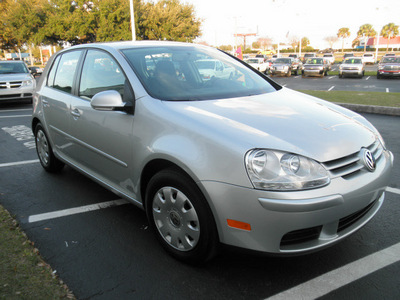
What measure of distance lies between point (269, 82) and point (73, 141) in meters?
2.19

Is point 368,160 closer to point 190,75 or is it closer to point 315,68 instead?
point 190,75

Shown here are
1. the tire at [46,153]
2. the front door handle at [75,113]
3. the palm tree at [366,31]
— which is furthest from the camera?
the palm tree at [366,31]

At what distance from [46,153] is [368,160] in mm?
3915

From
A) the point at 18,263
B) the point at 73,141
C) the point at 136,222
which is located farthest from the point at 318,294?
the point at 73,141

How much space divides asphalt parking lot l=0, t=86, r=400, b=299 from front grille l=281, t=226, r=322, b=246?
0.32 m

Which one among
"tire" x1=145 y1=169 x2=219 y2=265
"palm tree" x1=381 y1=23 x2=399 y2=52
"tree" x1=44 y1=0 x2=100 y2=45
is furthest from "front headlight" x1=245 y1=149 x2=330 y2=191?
"palm tree" x1=381 y1=23 x2=399 y2=52

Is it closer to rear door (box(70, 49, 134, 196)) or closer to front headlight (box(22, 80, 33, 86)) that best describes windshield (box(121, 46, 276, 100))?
rear door (box(70, 49, 134, 196))

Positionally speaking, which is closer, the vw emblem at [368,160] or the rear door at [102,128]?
the vw emblem at [368,160]

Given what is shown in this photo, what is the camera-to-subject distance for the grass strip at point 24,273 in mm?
2242

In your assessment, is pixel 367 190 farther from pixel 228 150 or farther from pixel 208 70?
pixel 208 70

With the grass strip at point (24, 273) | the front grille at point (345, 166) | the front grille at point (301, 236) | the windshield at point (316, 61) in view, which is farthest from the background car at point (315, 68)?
the grass strip at point (24, 273)

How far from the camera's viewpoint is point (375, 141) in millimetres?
2719

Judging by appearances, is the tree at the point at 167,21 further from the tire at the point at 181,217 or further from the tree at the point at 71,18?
the tire at the point at 181,217

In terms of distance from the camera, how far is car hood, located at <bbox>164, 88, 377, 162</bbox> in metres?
2.23
